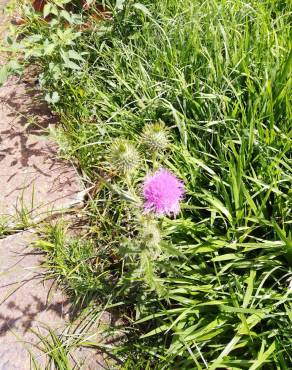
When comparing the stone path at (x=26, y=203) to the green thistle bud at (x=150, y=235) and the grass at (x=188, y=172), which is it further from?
the green thistle bud at (x=150, y=235)

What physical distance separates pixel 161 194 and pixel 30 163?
1.15 meters

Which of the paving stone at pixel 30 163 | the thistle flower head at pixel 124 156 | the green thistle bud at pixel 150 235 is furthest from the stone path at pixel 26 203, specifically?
the thistle flower head at pixel 124 156

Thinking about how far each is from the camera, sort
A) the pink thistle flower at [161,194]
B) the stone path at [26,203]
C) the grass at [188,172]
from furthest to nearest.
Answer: the stone path at [26,203]
the grass at [188,172]
the pink thistle flower at [161,194]

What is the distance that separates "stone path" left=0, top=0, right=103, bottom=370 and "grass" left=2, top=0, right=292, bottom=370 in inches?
3.7

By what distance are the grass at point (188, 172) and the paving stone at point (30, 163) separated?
4.8 inches

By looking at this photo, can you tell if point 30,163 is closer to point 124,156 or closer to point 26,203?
point 26,203

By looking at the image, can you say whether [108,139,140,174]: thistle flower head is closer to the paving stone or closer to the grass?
the grass

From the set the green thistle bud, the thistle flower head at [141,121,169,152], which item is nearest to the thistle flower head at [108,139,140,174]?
the thistle flower head at [141,121,169,152]

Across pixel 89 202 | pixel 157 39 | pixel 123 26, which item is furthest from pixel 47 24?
pixel 89 202

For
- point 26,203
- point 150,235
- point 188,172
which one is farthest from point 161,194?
point 26,203

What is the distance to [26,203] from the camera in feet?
7.41

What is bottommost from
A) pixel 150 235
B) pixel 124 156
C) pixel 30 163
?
pixel 150 235

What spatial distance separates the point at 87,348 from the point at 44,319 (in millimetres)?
222

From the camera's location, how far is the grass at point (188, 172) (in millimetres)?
1650
